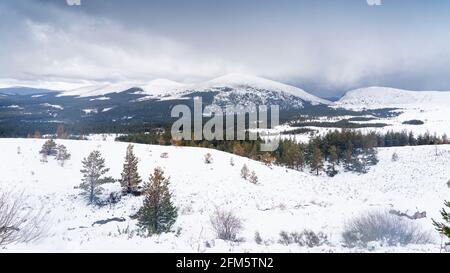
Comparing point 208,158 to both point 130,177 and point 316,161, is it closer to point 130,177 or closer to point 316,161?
point 130,177

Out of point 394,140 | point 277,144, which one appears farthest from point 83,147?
point 394,140

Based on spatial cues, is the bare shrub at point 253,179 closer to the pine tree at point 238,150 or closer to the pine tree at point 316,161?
the pine tree at point 238,150

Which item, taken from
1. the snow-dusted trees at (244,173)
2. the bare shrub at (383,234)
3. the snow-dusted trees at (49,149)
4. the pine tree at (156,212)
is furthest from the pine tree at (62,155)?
the bare shrub at (383,234)

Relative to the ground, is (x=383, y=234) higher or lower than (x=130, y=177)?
lower

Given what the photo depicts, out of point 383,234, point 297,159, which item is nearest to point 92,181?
point 383,234

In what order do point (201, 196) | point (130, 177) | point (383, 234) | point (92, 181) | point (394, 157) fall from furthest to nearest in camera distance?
point (394, 157)
point (201, 196)
point (130, 177)
point (92, 181)
point (383, 234)

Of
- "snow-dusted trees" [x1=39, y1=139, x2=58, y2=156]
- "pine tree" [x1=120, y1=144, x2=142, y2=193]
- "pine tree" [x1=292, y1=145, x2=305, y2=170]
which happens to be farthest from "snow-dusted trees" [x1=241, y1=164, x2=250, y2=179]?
"pine tree" [x1=292, y1=145, x2=305, y2=170]

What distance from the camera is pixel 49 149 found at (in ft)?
111

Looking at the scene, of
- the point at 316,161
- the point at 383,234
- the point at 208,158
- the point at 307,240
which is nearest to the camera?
the point at 383,234

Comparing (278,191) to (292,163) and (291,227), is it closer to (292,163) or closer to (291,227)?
(291,227)

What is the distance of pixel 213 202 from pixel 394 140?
87.2 metres

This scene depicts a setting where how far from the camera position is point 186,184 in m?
31.2

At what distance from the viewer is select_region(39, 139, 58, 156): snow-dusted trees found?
1310 inches

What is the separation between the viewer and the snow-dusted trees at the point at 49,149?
3328 cm
